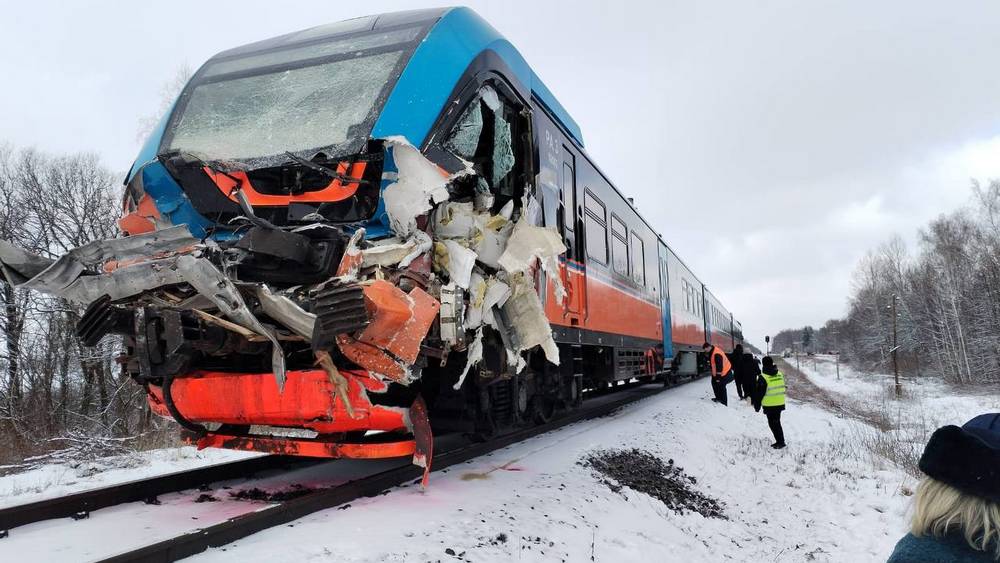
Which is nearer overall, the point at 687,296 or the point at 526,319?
the point at 526,319

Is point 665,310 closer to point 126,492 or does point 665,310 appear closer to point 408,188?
point 408,188

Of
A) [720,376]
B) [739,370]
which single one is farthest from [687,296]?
[720,376]

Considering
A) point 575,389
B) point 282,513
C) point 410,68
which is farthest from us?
point 575,389

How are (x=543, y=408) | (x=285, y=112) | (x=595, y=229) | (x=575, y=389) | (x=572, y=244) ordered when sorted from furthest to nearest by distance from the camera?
(x=543, y=408) → (x=595, y=229) → (x=575, y=389) → (x=572, y=244) → (x=285, y=112)

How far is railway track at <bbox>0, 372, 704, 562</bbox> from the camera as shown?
303 centimetres

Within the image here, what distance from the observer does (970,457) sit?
1405 millimetres

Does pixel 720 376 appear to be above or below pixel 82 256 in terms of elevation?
below

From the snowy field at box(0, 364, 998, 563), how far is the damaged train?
1.82 ft

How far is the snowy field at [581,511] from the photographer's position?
331cm

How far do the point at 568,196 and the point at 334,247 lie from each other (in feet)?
11.0

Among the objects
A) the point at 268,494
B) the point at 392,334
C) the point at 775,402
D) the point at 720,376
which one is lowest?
the point at 268,494

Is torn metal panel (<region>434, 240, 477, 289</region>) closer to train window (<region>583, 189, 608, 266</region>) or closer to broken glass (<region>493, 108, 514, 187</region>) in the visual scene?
broken glass (<region>493, 108, 514, 187</region>)

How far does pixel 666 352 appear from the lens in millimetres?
12594

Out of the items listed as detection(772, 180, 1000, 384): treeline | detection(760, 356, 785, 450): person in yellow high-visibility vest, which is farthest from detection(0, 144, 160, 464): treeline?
detection(772, 180, 1000, 384): treeline
